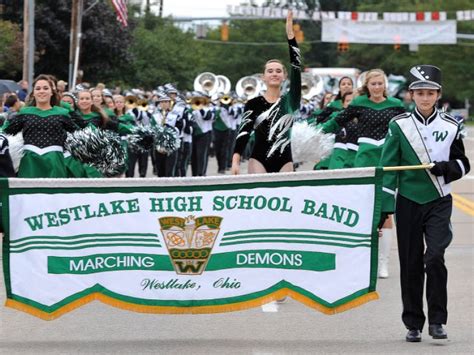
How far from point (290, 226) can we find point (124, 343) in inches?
50.4

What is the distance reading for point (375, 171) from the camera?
347 inches

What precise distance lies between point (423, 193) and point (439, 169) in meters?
0.22

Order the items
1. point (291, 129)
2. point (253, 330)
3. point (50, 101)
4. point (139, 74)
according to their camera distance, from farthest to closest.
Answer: point (139, 74) → point (50, 101) → point (291, 129) → point (253, 330)

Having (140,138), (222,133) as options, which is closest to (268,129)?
(140,138)

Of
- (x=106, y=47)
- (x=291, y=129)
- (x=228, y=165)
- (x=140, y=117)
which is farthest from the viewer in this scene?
(x=106, y=47)

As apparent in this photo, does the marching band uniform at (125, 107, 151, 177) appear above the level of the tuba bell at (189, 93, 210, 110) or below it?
below

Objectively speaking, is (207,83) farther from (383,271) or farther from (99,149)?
(383,271)

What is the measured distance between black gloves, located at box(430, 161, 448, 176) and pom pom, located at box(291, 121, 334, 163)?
8.66 feet

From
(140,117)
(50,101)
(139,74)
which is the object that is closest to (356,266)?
(50,101)

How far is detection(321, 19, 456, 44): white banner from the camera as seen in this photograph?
73062mm

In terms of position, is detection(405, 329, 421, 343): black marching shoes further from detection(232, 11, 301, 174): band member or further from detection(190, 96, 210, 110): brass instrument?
detection(190, 96, 210, 110): brass instrument

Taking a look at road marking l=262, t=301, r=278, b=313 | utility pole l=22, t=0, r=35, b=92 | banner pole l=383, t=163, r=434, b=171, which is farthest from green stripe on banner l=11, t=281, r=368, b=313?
utility pole l=22, t=0, r=35, b=92

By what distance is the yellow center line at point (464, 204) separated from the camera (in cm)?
1958

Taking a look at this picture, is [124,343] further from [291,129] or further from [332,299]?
[291,129]
